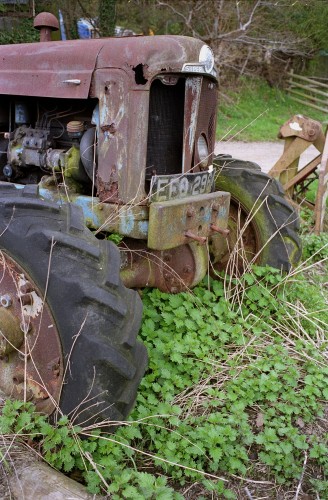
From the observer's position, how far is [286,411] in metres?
2.52

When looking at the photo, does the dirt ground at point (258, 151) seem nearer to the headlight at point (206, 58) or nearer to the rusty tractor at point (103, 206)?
the rusty tractor at point (103, 206)

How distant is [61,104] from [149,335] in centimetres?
147

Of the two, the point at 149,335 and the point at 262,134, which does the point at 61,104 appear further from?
the point at 262,134

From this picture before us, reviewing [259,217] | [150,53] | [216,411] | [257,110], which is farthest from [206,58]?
[257,110]

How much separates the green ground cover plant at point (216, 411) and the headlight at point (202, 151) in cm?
85

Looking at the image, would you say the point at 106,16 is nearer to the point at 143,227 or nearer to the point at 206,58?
the point at 206,58

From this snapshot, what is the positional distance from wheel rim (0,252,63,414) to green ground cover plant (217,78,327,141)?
1065 cm

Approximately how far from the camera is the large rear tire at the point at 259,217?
362 cm

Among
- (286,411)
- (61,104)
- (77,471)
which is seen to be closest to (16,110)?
(61,104)

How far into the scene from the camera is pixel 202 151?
2990mm

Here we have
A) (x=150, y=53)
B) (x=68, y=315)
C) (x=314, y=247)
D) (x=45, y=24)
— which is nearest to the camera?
(x=68, y=315)

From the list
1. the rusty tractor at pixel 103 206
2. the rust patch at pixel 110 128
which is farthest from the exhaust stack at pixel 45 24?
the rust patch at pixel 110 128

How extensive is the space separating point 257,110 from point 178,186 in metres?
14.2

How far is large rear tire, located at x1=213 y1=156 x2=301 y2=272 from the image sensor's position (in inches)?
143
